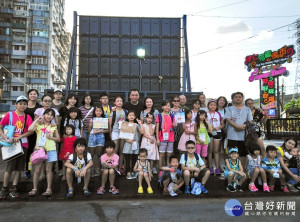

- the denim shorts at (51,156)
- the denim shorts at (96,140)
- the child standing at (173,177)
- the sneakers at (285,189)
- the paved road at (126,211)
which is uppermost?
the denim shorts at (96,140)

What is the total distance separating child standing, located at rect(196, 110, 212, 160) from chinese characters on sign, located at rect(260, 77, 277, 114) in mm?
22528

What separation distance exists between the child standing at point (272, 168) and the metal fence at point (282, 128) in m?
8.91

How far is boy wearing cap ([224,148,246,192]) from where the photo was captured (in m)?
4.75

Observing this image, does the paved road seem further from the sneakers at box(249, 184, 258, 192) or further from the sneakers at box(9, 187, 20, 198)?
the sneakers at box(249, 184, 258, 192)

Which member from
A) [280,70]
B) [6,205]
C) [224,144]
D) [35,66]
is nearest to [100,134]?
[6,205]

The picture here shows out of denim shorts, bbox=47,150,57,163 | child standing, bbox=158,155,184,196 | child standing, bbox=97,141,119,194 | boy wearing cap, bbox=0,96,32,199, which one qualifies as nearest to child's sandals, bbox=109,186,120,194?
child standing, bbox=97,141,119,194

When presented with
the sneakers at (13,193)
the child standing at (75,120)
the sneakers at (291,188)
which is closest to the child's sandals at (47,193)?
the sneakers at (13,193)

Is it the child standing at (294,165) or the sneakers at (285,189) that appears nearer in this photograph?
the sneakers at (285,189)

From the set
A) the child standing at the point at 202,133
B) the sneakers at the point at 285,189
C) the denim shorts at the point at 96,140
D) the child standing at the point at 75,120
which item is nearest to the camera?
the sneakers at the point at 285,189

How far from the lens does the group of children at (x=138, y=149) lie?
15.0 feet

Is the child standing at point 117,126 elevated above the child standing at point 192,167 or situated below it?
above

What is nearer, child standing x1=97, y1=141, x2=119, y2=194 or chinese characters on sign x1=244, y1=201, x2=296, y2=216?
chinese characters on sign x1=244, y1=201, x2=296, y2=216

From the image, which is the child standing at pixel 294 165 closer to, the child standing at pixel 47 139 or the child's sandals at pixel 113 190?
the child's sandals at pixel 113 190

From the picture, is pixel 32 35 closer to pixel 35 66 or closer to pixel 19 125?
pixel 35 66
